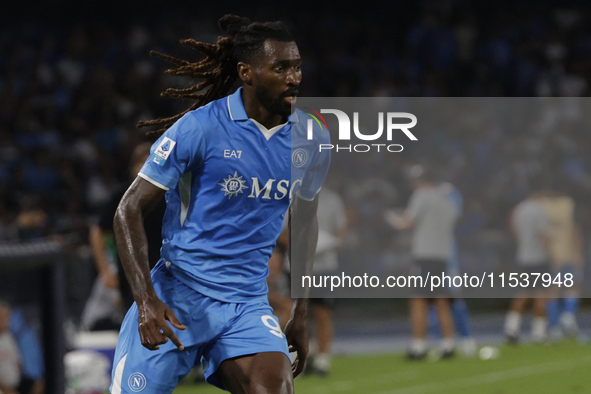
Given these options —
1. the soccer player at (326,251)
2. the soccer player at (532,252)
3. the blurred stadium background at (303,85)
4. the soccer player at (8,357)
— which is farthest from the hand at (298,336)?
the blurred stadium background at (303,85)

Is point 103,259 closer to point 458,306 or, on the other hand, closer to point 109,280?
point 109,280

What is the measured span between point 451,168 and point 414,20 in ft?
30.3

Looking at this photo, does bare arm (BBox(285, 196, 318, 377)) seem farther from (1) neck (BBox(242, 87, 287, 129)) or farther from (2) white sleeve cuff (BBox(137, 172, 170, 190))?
(2) white sleeve cuff (BBox(137, 172, 170, 190))

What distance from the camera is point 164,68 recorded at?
15180 millimetres

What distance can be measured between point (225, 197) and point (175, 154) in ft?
0.83

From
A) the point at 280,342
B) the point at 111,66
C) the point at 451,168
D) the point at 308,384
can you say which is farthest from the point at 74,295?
the point at 111,66

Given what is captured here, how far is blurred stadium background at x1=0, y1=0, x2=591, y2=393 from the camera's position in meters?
10.8

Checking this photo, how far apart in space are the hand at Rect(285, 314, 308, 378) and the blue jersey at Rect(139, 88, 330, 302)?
239mm

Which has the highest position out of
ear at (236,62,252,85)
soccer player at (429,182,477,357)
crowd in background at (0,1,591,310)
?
crowd in background at (0,1,591,310)

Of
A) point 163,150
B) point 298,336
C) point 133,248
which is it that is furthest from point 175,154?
point 298,336

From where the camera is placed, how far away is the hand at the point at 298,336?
3404mm

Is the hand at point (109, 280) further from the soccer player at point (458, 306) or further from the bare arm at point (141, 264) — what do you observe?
the bare arm at point (141, 264)

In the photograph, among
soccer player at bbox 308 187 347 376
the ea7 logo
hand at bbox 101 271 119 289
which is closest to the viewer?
the ea7 logo

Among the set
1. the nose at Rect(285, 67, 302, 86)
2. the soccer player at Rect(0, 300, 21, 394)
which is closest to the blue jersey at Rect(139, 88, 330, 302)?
the nose at Rect(285, 67, 302, 86)
